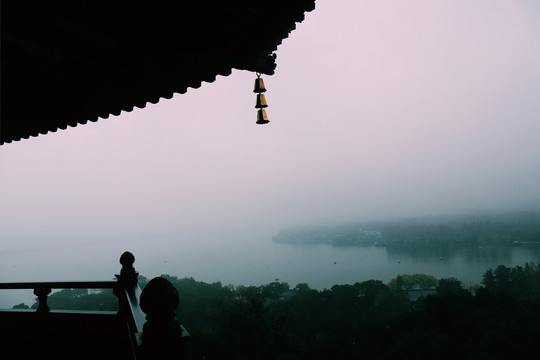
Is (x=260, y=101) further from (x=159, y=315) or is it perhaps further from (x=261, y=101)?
(x=159, y=315)

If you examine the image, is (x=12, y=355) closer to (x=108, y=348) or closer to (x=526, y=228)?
(x=108, y=348)

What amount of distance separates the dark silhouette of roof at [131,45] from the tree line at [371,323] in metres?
19.7

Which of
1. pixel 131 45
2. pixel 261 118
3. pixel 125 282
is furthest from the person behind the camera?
pixel 261 118

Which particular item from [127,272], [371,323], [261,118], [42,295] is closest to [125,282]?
[127,272]

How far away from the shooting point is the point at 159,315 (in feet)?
3.56

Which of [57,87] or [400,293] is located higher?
[57,87]

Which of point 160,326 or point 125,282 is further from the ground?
point 160,326

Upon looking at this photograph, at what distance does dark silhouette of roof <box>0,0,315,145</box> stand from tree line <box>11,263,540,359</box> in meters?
19.7

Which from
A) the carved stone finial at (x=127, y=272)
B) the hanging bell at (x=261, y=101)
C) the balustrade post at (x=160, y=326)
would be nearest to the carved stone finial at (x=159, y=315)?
the balustrade post at (x=160, y=326)

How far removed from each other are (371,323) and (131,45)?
83.4ft

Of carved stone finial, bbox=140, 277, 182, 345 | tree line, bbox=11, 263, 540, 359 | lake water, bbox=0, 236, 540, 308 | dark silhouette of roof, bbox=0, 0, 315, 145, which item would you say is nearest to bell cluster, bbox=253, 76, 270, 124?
dark silhouette of roof, bbox=0, 0, 315, 145

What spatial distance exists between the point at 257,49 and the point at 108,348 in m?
2.69

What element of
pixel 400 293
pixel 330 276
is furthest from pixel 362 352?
pixel 330 276

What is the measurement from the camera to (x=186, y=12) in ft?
5.50
